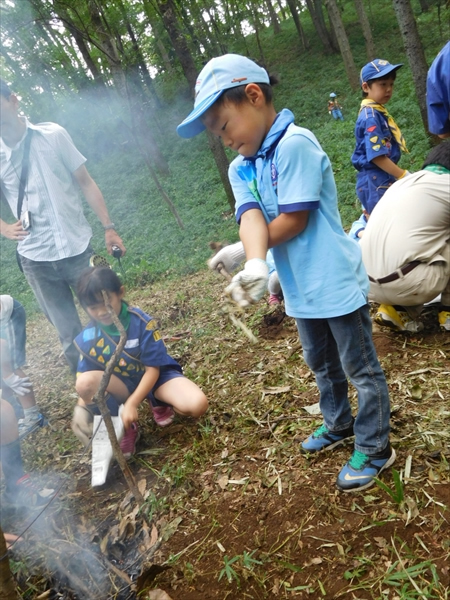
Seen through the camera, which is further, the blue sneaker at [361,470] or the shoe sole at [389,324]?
the shoe sole at [389,324]

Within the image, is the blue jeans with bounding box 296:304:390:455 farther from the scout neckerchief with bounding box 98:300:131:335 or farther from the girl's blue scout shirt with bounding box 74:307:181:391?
the scout neckerchief with bounding box 98:300:131:335

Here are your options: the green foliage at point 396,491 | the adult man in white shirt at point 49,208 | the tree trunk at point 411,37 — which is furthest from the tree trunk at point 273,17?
the green foliage at point 396,491

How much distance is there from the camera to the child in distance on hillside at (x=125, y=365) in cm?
263

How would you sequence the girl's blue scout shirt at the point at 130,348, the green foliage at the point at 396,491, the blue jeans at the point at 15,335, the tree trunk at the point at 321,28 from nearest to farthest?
the green foliage at the point at 396,491 < the girl's blue scout shirt at the point at 130,348 < the blue jeans at the point at 15,335 < the tree trunk at the point at 321,28

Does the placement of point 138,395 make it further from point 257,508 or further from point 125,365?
point 257,508

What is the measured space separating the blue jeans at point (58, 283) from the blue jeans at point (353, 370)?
1.97m

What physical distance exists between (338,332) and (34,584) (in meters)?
1.73

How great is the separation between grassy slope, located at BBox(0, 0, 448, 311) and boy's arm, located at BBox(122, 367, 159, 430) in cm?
506

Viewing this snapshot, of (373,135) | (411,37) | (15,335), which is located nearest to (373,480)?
(373,135)

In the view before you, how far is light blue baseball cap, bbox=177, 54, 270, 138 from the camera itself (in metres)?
1.55

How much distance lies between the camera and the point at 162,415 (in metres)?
3.00

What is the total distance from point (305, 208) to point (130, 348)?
159 centimetres

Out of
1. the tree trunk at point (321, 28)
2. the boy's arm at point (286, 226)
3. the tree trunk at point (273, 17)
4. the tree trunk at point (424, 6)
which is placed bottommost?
the boy's arm at point (286, 226)

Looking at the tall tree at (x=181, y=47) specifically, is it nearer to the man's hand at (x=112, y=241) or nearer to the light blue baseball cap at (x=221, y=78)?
the man's hand at (x=112, y=241)
